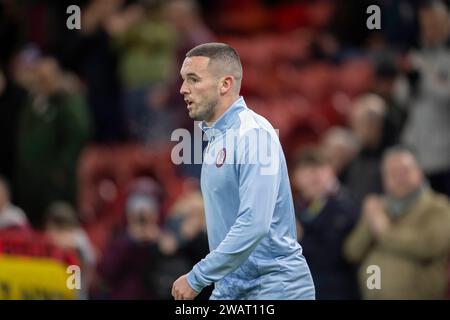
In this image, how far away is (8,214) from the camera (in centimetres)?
1059

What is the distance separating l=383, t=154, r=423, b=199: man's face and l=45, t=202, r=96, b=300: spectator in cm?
227

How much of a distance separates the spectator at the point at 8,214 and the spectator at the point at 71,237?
22 cm

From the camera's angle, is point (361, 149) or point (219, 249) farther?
point (361, 149)

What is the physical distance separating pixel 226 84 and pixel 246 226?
664 mm

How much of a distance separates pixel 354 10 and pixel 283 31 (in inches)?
49.4

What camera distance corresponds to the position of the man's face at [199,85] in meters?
5.89

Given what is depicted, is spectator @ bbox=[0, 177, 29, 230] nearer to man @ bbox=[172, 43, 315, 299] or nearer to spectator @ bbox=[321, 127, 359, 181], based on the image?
spectator @ bbox=[321, 127, 359, 181]

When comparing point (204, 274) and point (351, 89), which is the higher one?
point (351, 89)

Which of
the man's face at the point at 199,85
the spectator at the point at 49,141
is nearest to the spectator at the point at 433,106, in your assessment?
the spectator at the point at 49,141

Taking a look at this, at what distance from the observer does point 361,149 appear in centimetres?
995
